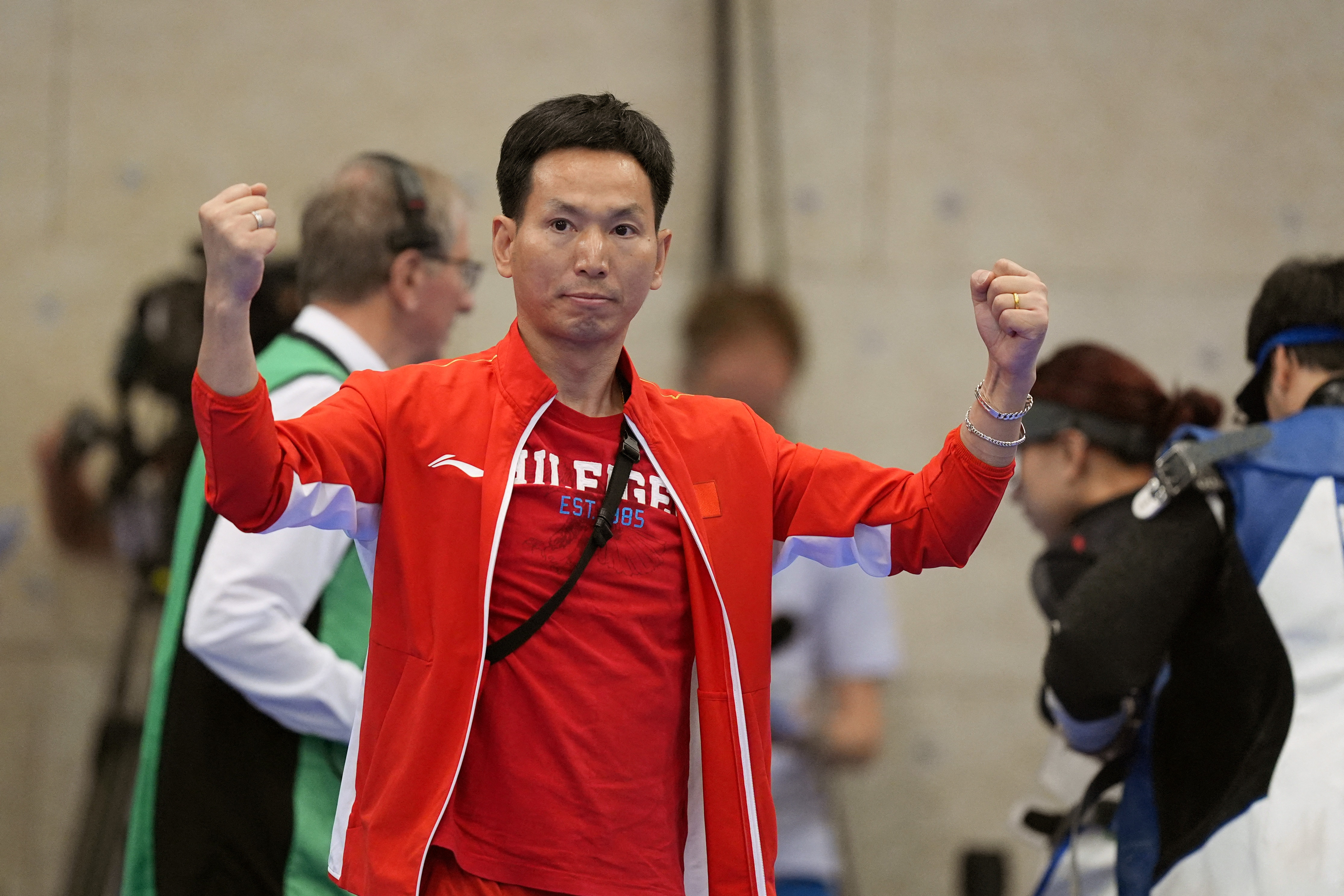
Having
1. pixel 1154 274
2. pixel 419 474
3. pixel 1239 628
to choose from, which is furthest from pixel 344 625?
pixel 1154 274

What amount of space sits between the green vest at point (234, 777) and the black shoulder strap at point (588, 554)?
2.72 ft

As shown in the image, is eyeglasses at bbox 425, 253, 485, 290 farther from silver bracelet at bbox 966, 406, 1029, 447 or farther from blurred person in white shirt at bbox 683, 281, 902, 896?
silver bracelet at bbox 966, 406, 1029, 447

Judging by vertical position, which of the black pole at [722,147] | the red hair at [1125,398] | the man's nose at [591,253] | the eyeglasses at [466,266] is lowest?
the red hair at [1125,398]

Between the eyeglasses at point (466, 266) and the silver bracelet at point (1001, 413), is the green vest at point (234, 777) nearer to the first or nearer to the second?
the eyeglasses at point (466, 266)

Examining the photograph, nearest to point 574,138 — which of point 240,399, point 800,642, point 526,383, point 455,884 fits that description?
point 526,383

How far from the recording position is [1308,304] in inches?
98.7

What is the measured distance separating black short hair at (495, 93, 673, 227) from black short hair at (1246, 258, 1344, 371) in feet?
4.55

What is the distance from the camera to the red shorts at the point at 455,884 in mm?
1566

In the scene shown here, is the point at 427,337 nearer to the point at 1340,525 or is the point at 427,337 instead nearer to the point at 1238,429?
the point at 1238,429

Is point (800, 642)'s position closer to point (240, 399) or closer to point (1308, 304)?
point (1308, 304)

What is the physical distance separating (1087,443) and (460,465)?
1.69m

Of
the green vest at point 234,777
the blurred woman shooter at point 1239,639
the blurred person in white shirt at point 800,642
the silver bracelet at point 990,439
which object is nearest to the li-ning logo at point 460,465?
the silver bracelet at point 990,439

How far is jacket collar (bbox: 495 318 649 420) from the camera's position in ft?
5.52

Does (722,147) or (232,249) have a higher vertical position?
(722,147)
